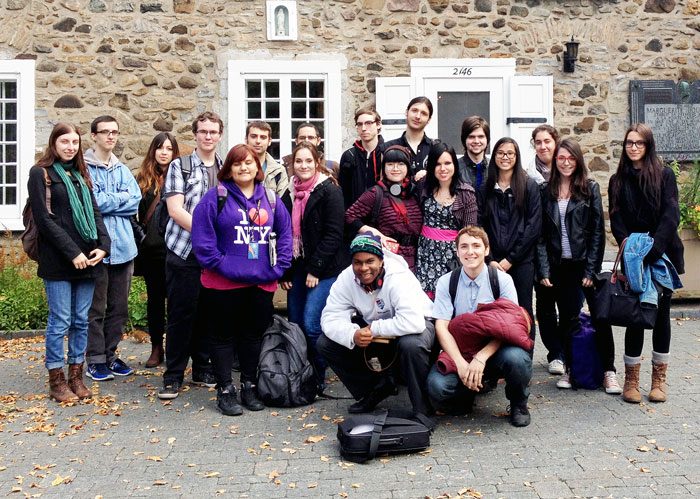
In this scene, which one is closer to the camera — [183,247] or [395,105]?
[183,247]

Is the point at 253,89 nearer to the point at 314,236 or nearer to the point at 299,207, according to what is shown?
the point at 299,207

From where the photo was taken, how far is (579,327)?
6.20m

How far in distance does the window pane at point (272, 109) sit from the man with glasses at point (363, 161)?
153 inches

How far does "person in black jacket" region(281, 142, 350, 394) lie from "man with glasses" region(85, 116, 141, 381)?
132 cm

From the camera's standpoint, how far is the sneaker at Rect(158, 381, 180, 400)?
610 cm

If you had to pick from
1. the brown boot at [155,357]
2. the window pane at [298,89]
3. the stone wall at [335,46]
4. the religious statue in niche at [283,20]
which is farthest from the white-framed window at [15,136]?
the brown boot at [155,357]

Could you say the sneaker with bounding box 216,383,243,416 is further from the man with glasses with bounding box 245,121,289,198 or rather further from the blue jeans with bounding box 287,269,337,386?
the man with glasses with bounding box 245,121,289,198

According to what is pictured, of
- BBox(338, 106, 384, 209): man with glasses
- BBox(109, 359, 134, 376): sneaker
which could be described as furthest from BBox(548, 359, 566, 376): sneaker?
BBox(109, 359, 134, 376): sneaker

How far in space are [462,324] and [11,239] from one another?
6.60 m

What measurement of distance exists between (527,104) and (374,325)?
588 centimetres

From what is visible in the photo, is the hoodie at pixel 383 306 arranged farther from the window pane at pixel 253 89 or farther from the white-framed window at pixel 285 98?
the window pane at pixel 253 89

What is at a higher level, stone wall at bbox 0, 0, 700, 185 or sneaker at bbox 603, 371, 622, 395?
stone wall at bbox 0, 0, 700, 185

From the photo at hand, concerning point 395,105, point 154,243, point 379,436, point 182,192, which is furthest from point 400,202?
point 395,105

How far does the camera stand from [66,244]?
19.0ft
